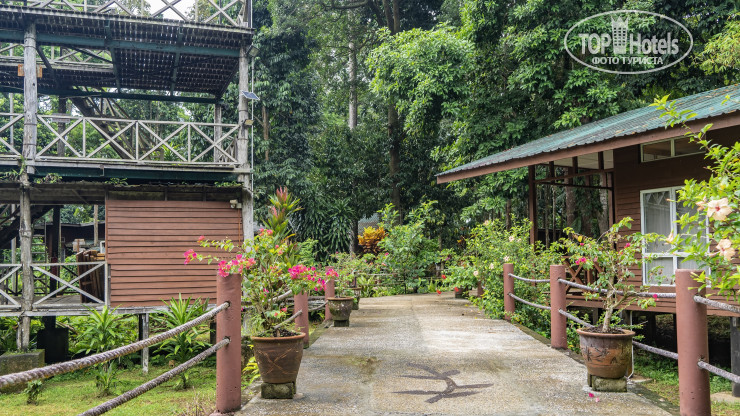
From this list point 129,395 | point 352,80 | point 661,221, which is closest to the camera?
point 129,395

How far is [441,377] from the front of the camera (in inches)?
247

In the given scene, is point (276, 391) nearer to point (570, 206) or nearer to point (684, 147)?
point (684, 147)

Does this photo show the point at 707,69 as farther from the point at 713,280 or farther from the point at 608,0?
the point at 713,280

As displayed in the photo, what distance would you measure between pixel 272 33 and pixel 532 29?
37.0ft

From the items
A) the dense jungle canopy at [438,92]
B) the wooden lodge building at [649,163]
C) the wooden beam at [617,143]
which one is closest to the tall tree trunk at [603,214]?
the dense jungle canopy at [438,92]

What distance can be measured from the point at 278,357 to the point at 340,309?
5.23 meters

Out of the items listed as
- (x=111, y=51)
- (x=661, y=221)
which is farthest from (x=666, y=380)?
(x=111, y=51)

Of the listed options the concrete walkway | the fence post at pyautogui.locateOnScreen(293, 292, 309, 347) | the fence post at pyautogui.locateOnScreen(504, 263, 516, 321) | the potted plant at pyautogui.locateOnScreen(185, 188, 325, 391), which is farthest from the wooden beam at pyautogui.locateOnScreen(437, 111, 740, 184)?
the potted plant at pyautogui.locateOnScreen(185, 188, 325, 391)

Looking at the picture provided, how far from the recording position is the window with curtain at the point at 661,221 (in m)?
11.1

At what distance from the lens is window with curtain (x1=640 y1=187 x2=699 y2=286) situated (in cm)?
1115

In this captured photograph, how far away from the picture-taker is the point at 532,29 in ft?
58.2

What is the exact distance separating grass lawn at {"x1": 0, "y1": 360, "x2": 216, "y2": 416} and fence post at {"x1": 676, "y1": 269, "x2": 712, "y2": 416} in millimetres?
6426

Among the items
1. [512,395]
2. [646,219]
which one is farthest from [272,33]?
[512,395]

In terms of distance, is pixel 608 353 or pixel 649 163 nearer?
pixel 608 353
